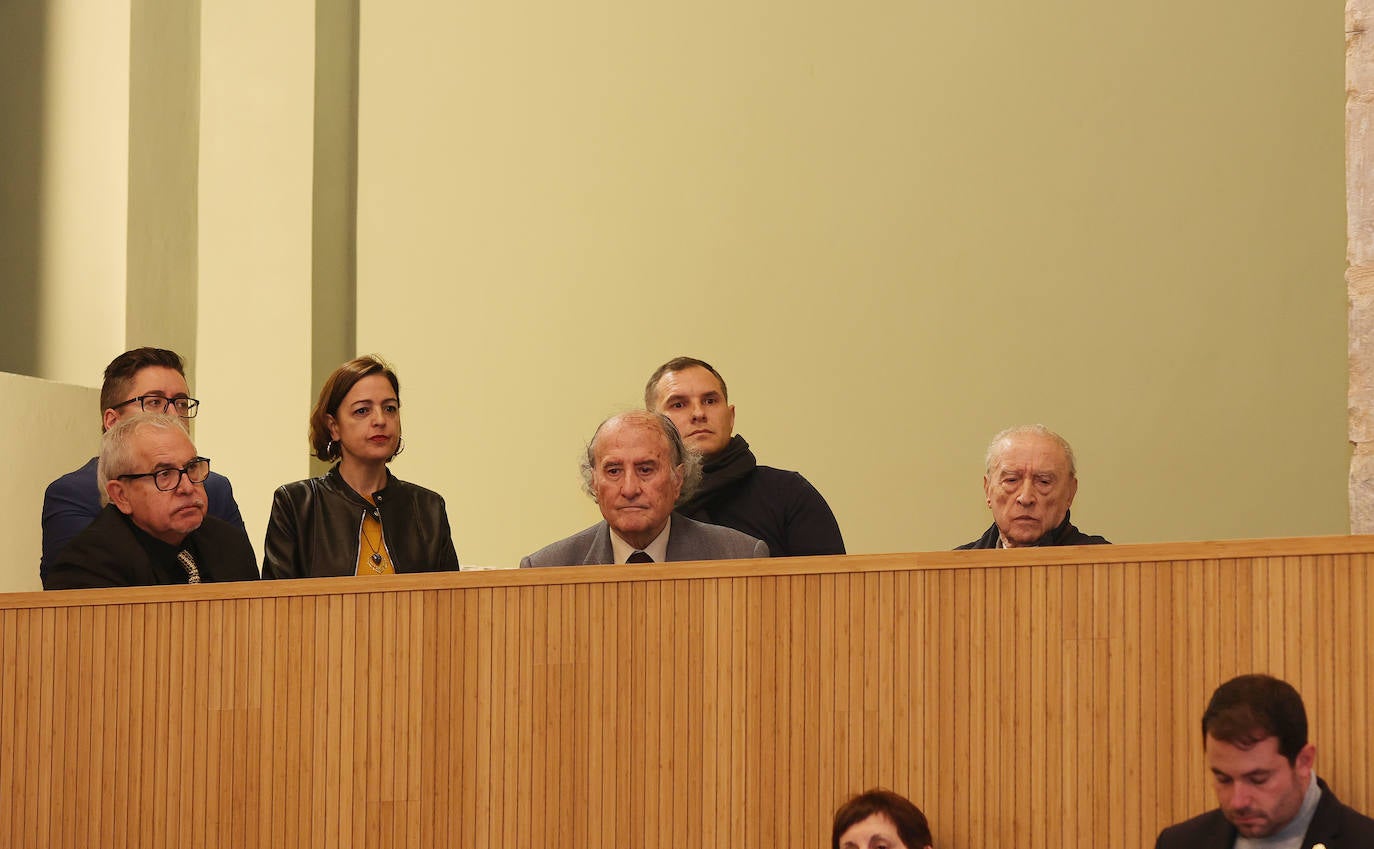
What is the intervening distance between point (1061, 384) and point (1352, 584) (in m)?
2.25

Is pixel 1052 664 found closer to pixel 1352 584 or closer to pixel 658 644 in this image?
pixel 1352 584

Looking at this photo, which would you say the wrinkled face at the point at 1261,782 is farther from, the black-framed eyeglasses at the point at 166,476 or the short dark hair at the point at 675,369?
the black-framed eyeglasses at the point at 166,476

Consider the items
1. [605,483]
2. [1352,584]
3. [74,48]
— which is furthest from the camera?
[74,48]

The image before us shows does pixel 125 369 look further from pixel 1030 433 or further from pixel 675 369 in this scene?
pixel 1030 433

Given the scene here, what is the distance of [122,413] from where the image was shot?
3309 mm

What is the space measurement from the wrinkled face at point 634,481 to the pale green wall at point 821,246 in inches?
73.1

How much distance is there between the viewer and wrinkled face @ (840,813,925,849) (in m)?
2.39

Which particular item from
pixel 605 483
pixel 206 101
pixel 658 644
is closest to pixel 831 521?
pixel 605 483

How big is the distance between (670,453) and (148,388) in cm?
109

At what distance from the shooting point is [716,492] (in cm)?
344

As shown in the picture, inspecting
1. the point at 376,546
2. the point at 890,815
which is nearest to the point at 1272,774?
the point at 890,815

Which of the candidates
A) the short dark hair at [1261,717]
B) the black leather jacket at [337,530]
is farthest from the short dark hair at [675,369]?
the short dark hair at [1261,717]

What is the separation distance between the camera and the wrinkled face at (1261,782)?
7.05 feet

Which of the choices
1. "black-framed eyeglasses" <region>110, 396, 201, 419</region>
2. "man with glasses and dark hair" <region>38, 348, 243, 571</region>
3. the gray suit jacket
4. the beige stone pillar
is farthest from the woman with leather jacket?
the beige stone pillar
